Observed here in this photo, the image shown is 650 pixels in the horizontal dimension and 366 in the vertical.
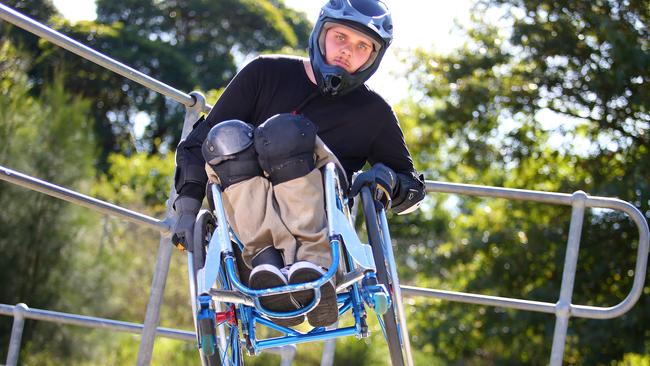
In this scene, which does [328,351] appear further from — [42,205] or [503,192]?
[42,205]

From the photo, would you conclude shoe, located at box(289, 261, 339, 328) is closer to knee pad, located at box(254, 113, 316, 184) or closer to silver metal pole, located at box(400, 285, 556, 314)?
knee pad, located at box(254, 113, 316, 184)

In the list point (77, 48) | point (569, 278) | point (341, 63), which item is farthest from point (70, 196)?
point (569, 278)

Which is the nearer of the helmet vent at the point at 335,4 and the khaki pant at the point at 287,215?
the khaki pant at the point at 287,215

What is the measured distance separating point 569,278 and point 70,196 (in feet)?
6.41

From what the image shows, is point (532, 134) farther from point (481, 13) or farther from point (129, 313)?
point (129, 313)

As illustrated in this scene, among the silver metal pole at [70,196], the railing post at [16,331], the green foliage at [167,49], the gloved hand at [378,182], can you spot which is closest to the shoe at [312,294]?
the gloved hand at [378,182]

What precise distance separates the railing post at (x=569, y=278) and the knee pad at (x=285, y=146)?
1433 mm

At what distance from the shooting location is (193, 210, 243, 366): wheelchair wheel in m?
3.20

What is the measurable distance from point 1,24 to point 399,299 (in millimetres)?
7948

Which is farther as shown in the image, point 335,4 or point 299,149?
point 335,4

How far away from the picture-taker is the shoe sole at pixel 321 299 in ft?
10.2

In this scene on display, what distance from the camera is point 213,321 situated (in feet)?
10.5

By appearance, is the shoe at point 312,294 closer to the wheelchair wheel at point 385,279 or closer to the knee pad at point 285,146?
the wheelchair wheel at point 385,279

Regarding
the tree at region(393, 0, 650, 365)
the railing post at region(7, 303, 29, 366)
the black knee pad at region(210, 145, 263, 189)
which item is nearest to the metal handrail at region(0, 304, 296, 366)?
the railing post at region(7, 303, 29, 366)
